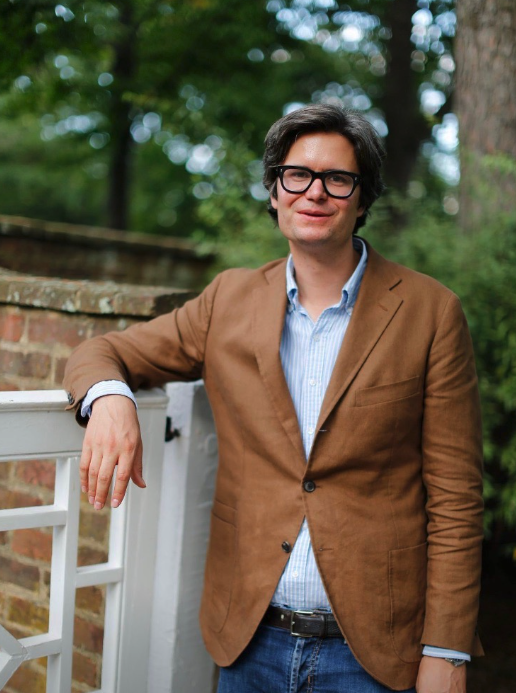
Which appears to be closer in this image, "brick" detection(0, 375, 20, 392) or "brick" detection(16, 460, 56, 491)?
"brick" detection(16, 460, 56, 491)

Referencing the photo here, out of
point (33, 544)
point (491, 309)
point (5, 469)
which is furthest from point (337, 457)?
point (491, 309)

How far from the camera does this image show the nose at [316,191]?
1.83 m

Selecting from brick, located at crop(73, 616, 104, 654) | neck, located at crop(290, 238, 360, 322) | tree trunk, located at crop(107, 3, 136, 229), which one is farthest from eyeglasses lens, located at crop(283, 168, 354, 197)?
tree trunk, located at crop(107, 3, 136, 229)

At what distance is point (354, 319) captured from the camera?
1836mm

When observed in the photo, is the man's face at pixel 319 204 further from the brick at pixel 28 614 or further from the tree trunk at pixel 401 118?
the tree trunk at pixel 401 118

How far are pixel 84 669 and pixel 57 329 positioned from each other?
111 centimetres

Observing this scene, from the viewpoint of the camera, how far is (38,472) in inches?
93.3

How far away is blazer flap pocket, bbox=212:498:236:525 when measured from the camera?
195 cm

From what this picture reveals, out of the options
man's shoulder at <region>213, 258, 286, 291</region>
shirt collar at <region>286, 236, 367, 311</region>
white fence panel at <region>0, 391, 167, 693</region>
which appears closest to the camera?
white fence panel at <region>0, 391, 167, 693</region>

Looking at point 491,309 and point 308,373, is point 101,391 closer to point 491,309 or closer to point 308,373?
point 308,373

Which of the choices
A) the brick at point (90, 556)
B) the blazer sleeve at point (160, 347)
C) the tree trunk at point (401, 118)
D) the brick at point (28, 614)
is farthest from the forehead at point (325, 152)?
the tree trunk at point (401, 118)

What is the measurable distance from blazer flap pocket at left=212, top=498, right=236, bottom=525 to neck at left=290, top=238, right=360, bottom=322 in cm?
57

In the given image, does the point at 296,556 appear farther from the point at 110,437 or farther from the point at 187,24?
Answer: the point at 187,24

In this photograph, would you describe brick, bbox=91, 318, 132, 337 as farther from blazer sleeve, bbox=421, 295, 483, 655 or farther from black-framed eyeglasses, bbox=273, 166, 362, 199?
blazer sleeve, bbox=421, 295, 483, 655
